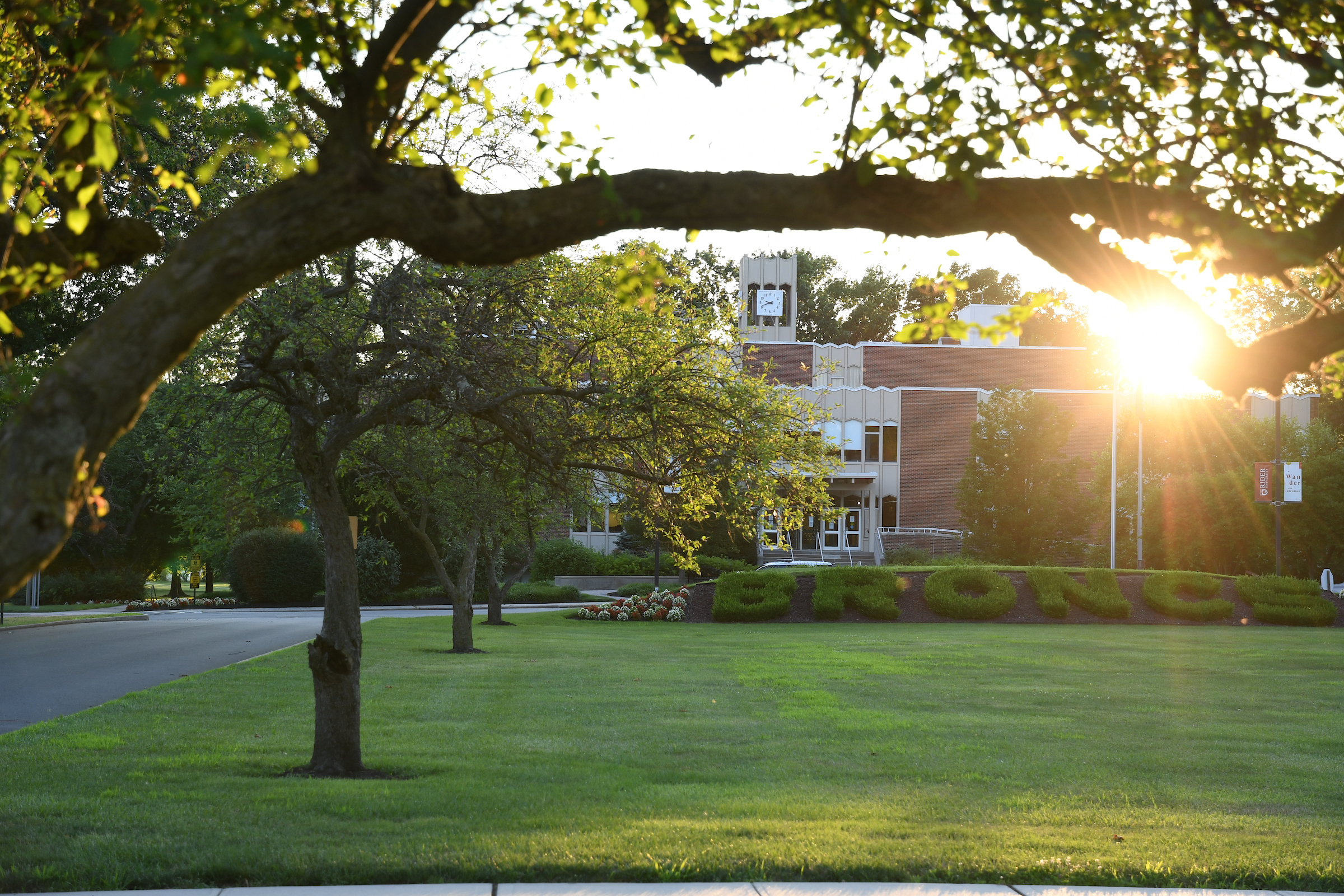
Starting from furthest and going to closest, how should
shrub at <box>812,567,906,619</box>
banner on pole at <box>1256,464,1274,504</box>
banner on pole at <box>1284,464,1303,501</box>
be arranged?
banner on pole at <box>1256,464,1274,504</box> < banner on pole at <box>1284,464,1303,501</box> < shrub at <box>812,567,906,619</box>

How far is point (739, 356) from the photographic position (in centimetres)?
1611

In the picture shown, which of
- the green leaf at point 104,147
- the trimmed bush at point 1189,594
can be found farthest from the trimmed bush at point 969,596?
the green leaf at point 104,147

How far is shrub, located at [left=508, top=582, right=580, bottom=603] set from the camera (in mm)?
42375

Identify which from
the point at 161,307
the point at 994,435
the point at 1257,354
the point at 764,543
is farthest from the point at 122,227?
the point at 994,435

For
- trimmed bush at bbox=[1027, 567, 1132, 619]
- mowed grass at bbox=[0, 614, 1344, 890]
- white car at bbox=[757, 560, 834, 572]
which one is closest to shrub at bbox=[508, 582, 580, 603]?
white car at bbox=[757, 560, 834, 572]

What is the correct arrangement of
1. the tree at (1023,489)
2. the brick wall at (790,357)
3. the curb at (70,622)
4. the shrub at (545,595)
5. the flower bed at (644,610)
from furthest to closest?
the brick wall at (790,357), the tree at (1023,489), the shrub at (545,595), the flower bed at (644,610), the curb at (70,622)

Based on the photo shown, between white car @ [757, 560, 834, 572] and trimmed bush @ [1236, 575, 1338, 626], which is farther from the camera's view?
white car @ [757, 560, 834, 572]

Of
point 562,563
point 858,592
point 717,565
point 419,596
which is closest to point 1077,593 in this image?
point 858,592

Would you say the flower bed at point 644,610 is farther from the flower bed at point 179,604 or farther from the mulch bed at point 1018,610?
the flower bed at point 179,604

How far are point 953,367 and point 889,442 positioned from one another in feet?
17.5

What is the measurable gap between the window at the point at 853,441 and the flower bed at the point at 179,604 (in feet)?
95.9

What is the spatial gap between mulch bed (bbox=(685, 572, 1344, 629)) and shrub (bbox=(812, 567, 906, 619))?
205 millimetres

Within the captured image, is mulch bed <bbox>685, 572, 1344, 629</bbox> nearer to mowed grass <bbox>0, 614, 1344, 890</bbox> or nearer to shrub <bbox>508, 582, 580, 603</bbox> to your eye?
shrub <bbox>508, 582, 580, 603</bbox>

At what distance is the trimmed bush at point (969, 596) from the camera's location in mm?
30141
